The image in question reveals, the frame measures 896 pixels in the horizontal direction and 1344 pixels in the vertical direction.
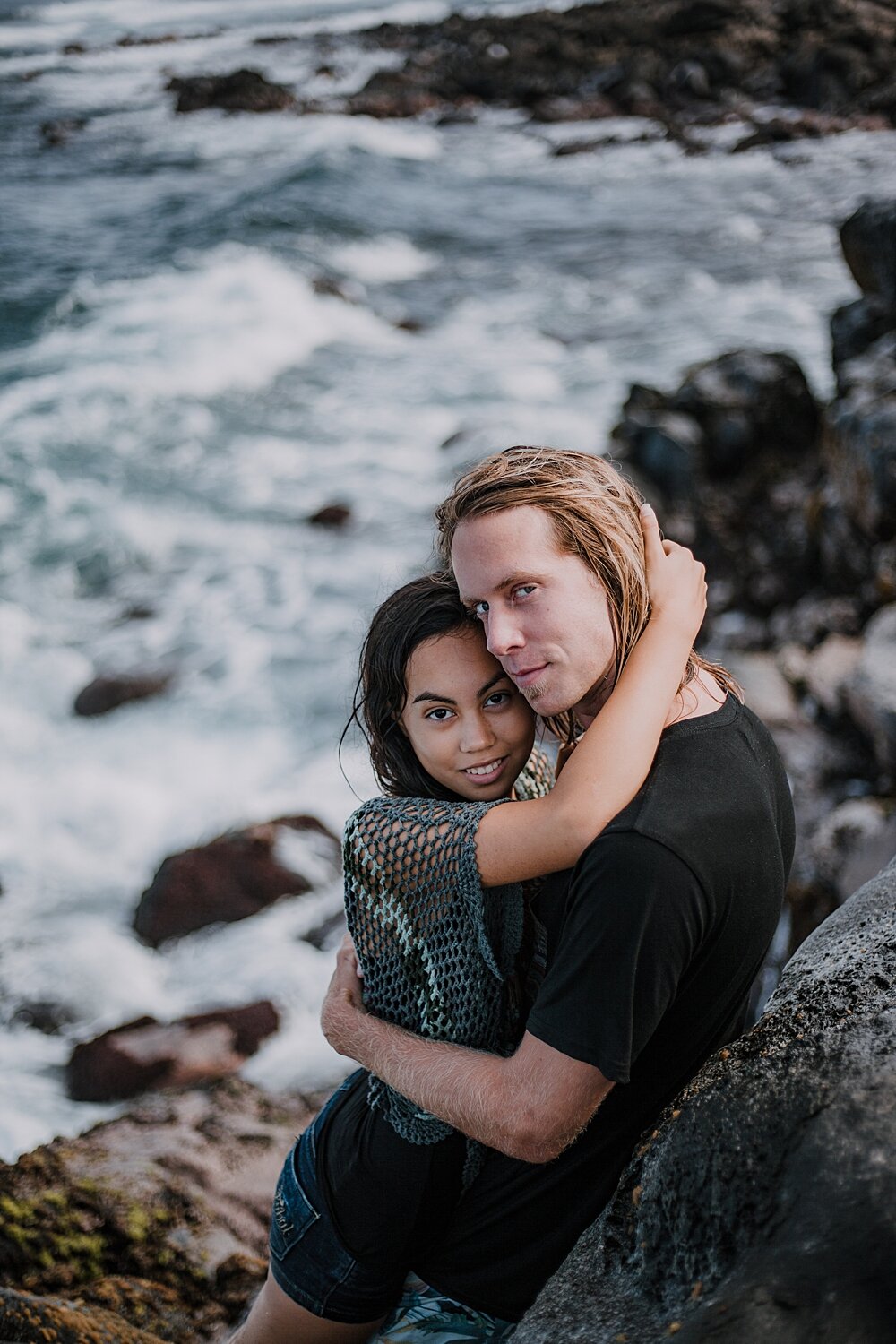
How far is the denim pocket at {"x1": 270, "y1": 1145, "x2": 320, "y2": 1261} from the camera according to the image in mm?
2625

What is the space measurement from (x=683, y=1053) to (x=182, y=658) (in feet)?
26.9

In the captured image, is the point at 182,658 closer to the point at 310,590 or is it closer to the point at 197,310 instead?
the point at 310,590

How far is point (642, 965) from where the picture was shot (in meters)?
1.95

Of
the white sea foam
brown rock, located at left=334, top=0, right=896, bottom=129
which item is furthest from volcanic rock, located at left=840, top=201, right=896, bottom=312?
brown rock, located at left=334, top=0, right=896, bottom=129

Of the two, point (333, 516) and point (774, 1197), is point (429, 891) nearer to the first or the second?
point (774, 1197)

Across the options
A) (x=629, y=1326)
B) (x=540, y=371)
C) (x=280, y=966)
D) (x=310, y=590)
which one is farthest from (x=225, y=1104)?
(x=540, y=371)

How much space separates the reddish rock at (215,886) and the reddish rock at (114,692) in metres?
2.58

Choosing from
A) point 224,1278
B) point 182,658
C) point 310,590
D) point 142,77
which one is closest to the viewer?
point 224,1278

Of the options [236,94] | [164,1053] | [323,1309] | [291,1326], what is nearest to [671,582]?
[323,1309]

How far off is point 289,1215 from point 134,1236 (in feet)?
3.81

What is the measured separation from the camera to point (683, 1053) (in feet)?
7.64

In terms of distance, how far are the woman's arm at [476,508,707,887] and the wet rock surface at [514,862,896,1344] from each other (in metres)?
0.53

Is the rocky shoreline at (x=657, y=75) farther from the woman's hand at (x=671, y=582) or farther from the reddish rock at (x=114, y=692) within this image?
the woman's hand at (x=671, y=582)

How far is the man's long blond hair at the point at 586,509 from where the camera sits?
241cm
